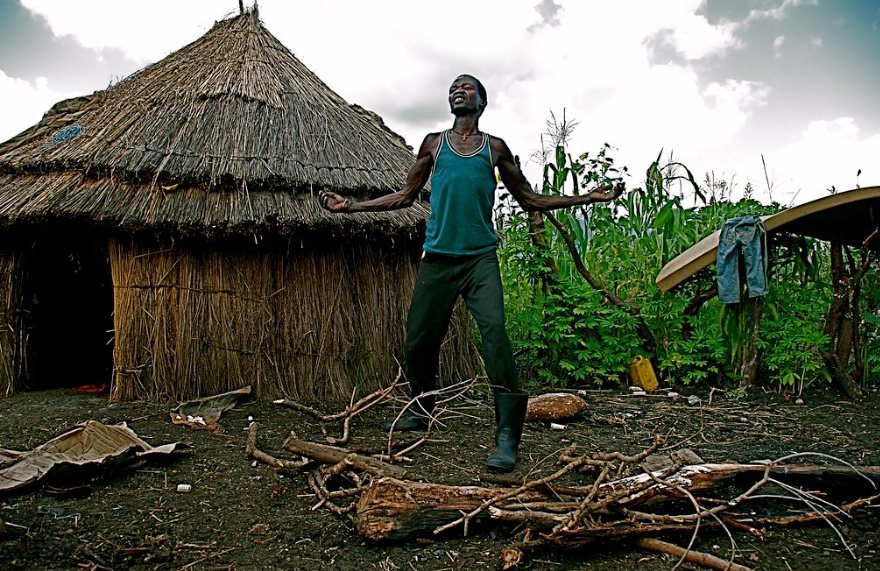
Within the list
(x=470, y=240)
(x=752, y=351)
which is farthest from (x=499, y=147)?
(x=752, y=351)

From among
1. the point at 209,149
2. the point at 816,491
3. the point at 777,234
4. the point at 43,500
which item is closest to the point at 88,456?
the point at 43,500

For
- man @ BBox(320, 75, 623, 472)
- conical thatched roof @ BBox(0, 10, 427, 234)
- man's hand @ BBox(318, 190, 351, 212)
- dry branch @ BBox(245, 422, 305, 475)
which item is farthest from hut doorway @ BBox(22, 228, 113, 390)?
man @ BBox(320, 75, 623, 472)

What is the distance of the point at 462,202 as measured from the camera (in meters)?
3.56

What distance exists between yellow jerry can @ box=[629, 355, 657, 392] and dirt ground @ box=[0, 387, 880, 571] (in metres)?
0.66

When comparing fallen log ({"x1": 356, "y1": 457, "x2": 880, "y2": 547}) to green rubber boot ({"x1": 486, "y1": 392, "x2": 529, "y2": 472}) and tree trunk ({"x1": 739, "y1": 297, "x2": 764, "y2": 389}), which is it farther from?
tree trunk ({"x1": 739, "y1": 297, "x2": 764, "y2": 389})

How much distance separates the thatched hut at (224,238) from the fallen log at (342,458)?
1.51m

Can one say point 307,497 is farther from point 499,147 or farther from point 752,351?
point 752,351

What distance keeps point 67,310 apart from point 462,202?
184 inches

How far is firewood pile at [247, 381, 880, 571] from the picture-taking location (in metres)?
2.47

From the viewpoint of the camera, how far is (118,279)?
489 cm

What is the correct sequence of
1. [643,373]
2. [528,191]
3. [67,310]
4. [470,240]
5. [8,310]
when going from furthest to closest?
[67,310]
[643,373]
[8,310]
[528,191]
[470,240]

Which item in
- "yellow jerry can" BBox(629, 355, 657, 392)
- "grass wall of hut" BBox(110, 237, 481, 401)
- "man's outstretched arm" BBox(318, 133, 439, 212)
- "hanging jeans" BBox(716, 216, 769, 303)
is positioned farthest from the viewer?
"yellow jerry can" BBox(629, 355, 657, 392)

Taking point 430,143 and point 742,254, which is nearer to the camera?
point 430,143

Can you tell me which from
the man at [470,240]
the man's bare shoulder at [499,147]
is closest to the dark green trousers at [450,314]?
the man at [470,240]
